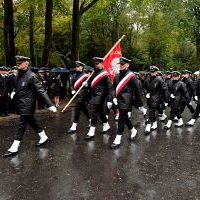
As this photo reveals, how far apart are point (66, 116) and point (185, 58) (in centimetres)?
4133

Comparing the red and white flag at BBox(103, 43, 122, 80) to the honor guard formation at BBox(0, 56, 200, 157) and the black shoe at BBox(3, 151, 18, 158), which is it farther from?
the black shoe at BBox(3, 151, 18, 158)

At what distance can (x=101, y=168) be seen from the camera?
26.7 ft

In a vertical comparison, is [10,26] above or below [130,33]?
below

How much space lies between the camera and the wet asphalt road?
22.0 ft

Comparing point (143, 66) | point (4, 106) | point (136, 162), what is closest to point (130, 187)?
point (136, 162)

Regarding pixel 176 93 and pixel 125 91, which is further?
pixel 176 93

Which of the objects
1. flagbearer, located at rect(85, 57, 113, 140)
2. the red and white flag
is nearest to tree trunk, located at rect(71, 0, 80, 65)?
the red and white flag

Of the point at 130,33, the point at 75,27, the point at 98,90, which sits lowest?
the point at 98,90

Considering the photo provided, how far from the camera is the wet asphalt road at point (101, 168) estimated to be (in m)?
6.70

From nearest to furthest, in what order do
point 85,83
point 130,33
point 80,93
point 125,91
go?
point 125,91, point 85,83, point 80,93, point 130,33

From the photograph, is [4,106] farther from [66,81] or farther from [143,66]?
[143,66]

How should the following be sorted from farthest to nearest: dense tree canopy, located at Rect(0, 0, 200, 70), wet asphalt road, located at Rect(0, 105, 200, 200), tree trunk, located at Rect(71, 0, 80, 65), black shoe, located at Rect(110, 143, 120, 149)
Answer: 1. dense tree canopy, located at Rect(0, 0, 200, 70)
2. tree trunk, located at Rect(71, 0, 80, 65)
3. black shoe, located at Rect(110, 143, 120, 149)
4. wet asphalt road, located at Rect(0, 105, 200, 200)

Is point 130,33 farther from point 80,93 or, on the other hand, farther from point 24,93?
point 24,93

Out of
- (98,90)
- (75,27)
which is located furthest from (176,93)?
(75,27)
